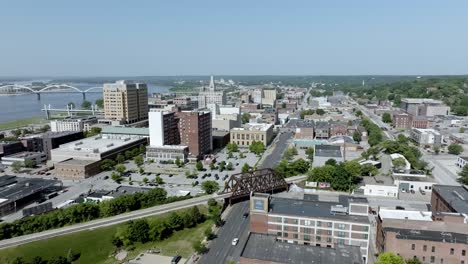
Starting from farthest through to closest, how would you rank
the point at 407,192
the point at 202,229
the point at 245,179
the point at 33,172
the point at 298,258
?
the point at 33,172 → the point at 407,192 → the point at 245,179 → the point at 202,229 → the point at 298,258

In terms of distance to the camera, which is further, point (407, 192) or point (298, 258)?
point (407, 192)

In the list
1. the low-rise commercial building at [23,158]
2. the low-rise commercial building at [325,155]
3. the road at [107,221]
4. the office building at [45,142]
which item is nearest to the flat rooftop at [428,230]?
the road at [107,221]

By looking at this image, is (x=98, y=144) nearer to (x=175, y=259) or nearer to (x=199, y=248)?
(x=175, y=259)

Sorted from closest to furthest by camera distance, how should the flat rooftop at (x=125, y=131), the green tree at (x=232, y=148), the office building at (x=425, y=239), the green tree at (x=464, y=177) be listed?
the office building at (x=425, y=239) → the green tree at (x=464, y=177) → the green tree at (x=232, y=148) → the flat rooftop at (x=125, y=131)

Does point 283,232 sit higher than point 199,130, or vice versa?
point 199,130

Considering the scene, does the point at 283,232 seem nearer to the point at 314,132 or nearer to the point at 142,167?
the point at 142,167

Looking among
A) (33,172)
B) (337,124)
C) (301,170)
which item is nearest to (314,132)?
(337,124)

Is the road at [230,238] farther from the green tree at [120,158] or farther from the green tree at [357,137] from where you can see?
the green tree at [357,137]

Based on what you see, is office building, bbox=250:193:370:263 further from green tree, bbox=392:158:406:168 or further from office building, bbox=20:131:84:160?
office building, bbox=20:131:84:160
